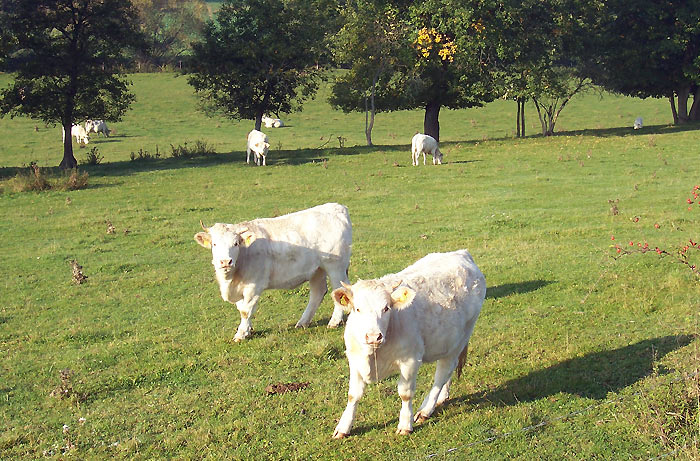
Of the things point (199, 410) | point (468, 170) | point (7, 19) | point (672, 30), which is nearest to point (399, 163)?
point (468, 170)

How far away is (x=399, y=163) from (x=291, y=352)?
74.4 ft

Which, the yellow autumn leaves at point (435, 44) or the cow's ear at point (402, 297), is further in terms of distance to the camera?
the yellow autumn leaves at point (435, 44)

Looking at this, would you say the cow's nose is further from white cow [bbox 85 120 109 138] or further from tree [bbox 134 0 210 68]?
tree [bbox 134 0 210 68]

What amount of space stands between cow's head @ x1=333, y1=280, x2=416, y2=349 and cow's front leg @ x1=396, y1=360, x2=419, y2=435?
49cm

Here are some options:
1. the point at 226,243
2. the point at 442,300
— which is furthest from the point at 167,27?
the point at 442,300

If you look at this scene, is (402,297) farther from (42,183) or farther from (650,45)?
(650,45)

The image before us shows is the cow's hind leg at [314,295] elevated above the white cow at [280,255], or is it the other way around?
the white cow at [280,255]

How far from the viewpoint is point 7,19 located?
32.5 m

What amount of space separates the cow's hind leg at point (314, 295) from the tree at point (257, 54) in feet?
93.3

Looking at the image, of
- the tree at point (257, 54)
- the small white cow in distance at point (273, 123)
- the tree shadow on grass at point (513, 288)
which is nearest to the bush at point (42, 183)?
the tree at point (257, 54)

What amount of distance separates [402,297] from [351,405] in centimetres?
121

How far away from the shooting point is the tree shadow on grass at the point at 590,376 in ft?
27.6

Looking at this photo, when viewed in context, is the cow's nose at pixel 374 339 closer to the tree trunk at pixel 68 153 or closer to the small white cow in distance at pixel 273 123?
the tree trunk at pixel 68 153

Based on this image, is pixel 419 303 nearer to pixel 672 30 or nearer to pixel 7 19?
pixel 7 19
